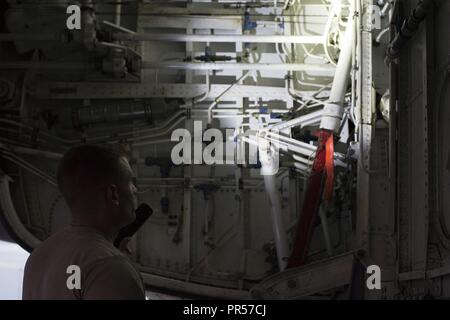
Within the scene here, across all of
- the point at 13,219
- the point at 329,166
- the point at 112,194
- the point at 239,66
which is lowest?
the point at 13,219

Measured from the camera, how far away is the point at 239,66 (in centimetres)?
395

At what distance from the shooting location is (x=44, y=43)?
409cm

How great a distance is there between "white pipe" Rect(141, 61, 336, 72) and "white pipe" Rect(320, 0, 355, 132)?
→ 0.40 m

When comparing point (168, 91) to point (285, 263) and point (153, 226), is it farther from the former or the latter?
point (285, 263)

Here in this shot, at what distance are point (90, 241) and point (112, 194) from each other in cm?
15

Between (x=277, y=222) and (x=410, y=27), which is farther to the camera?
(x=277, y=222)

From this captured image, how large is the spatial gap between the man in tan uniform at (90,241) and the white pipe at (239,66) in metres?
2.66

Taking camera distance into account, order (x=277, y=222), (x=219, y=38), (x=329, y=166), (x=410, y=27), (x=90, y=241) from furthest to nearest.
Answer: (x=219, y=38)
(x=277, y=222)
(x=329, y=166)
(x=410, y=27)
(x=90, y=241)

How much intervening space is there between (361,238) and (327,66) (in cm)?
143

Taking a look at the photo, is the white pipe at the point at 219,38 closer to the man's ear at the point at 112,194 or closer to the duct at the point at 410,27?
the duct at the point at 410,27

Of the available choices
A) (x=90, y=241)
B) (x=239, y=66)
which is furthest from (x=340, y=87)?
(x=90, y=241)

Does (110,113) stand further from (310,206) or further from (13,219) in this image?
(310,206)

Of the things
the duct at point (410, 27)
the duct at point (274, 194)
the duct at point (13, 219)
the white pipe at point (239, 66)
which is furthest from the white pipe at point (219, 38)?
the duct at point (13, 219)

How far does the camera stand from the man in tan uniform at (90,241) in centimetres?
116
